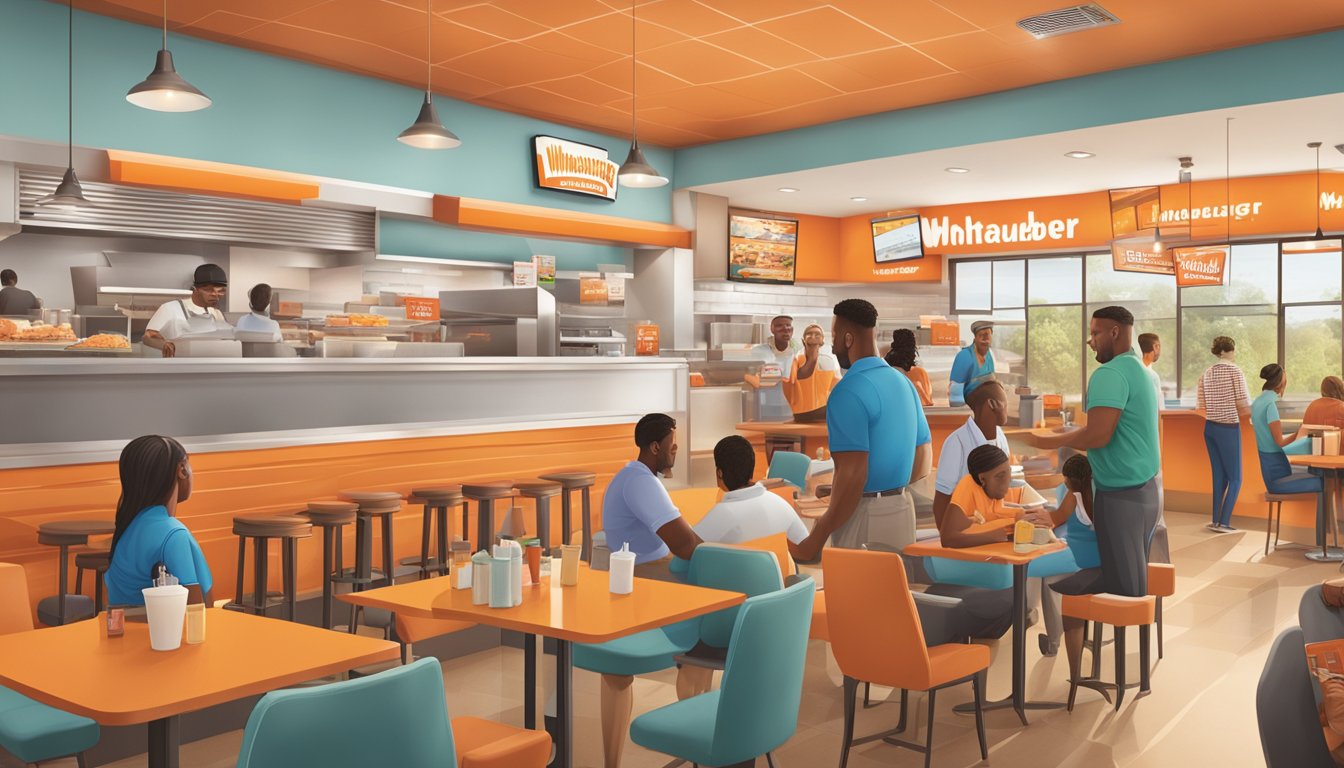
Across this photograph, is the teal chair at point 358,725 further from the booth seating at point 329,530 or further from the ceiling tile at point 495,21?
the ceiling tile at point 495,21

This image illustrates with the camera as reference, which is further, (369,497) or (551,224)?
(551,224)

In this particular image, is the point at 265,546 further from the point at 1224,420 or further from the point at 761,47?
the point at 1224,420

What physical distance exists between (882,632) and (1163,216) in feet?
27.8

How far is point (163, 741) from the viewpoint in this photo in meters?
2.35

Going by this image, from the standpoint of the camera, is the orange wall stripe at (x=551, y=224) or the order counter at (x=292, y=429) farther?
the orange wall stripe at (x=551, y=224)

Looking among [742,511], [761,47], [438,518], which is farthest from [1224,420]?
[438,518]

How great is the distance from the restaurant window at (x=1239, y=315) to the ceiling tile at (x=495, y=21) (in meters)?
7.28

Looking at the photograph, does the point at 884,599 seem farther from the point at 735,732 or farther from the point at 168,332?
the point at 168,332

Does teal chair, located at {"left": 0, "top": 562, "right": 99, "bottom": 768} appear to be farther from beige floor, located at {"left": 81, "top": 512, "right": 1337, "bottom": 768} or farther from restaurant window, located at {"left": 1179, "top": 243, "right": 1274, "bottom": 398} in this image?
restaurant window, located at {"left": 1179, "top": 243, "right": 1274, "bottom": 398}

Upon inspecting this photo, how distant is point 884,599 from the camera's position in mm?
3439

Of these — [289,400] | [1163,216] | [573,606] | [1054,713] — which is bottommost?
[1054,713]

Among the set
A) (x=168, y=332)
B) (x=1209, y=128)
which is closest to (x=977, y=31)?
(x=1209, y=128)

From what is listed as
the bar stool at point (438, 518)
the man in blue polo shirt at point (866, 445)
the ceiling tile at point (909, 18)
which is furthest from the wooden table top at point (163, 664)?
the ceiling tile at point (909, 18)

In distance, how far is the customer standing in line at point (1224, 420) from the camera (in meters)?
8.76
